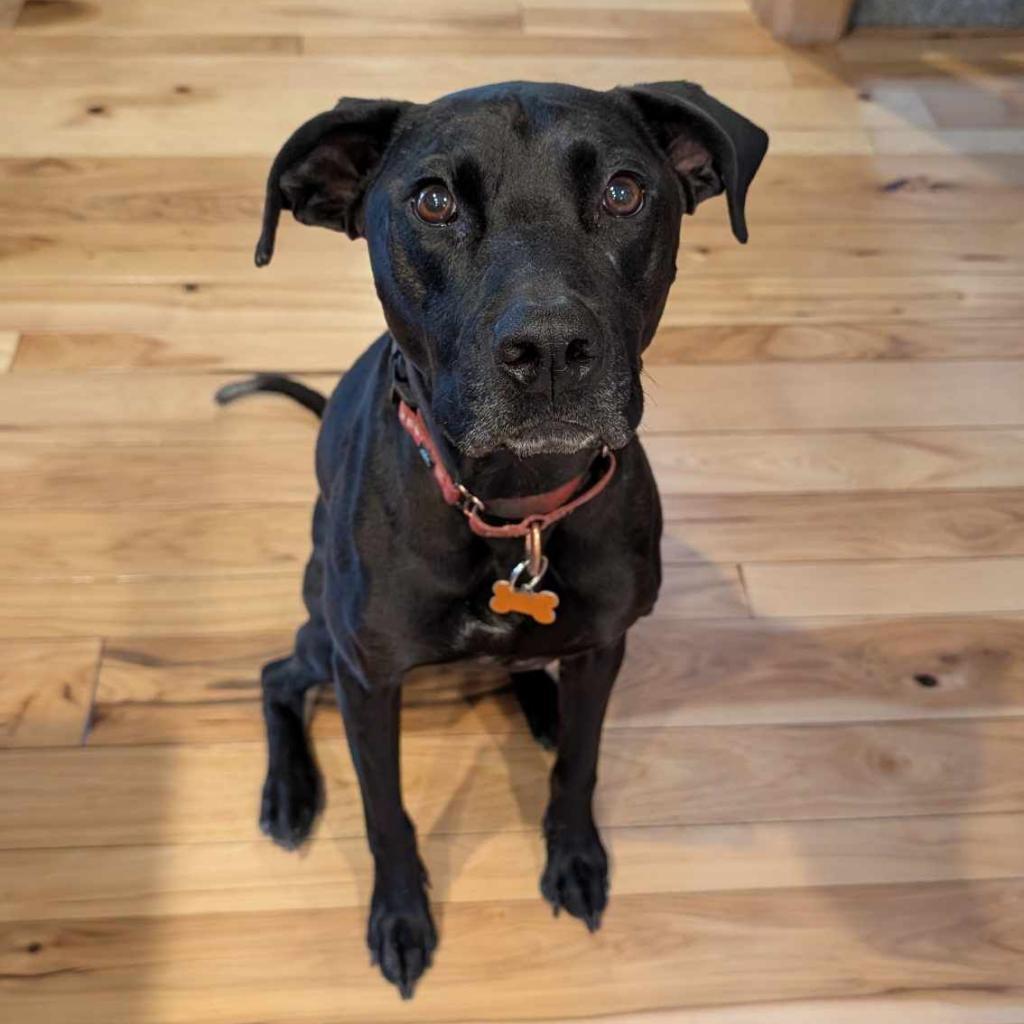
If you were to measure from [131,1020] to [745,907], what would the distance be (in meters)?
0.86

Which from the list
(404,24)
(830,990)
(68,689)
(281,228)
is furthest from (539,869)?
(404,24)

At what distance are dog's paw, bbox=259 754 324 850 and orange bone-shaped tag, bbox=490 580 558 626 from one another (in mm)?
574

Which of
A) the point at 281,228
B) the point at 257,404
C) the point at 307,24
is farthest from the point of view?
the point at 307,24

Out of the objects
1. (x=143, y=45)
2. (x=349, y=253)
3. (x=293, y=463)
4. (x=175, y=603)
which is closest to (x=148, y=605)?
(x=175, y=603)

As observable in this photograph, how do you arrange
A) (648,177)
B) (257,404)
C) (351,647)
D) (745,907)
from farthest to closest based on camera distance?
(257,404)
(745,907)
(351,647)
(648,177)

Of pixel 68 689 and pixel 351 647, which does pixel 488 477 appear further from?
pixel 68 689

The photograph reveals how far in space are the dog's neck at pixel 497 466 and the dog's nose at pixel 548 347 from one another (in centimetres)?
18

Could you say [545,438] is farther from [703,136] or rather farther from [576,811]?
[576,811]

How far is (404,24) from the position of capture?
11.5 feet

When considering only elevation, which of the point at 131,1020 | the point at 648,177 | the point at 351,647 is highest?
the point at 648,177

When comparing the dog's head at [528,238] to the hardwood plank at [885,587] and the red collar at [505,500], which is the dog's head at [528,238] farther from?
the hardwood plank at [885,587]

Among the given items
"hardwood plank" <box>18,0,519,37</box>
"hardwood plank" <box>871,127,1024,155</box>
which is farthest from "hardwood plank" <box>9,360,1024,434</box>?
"hardwood plank" <box>18,0,519,37</box>

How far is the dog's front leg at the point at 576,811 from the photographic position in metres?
1.83

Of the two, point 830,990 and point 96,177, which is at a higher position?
point 96,177
